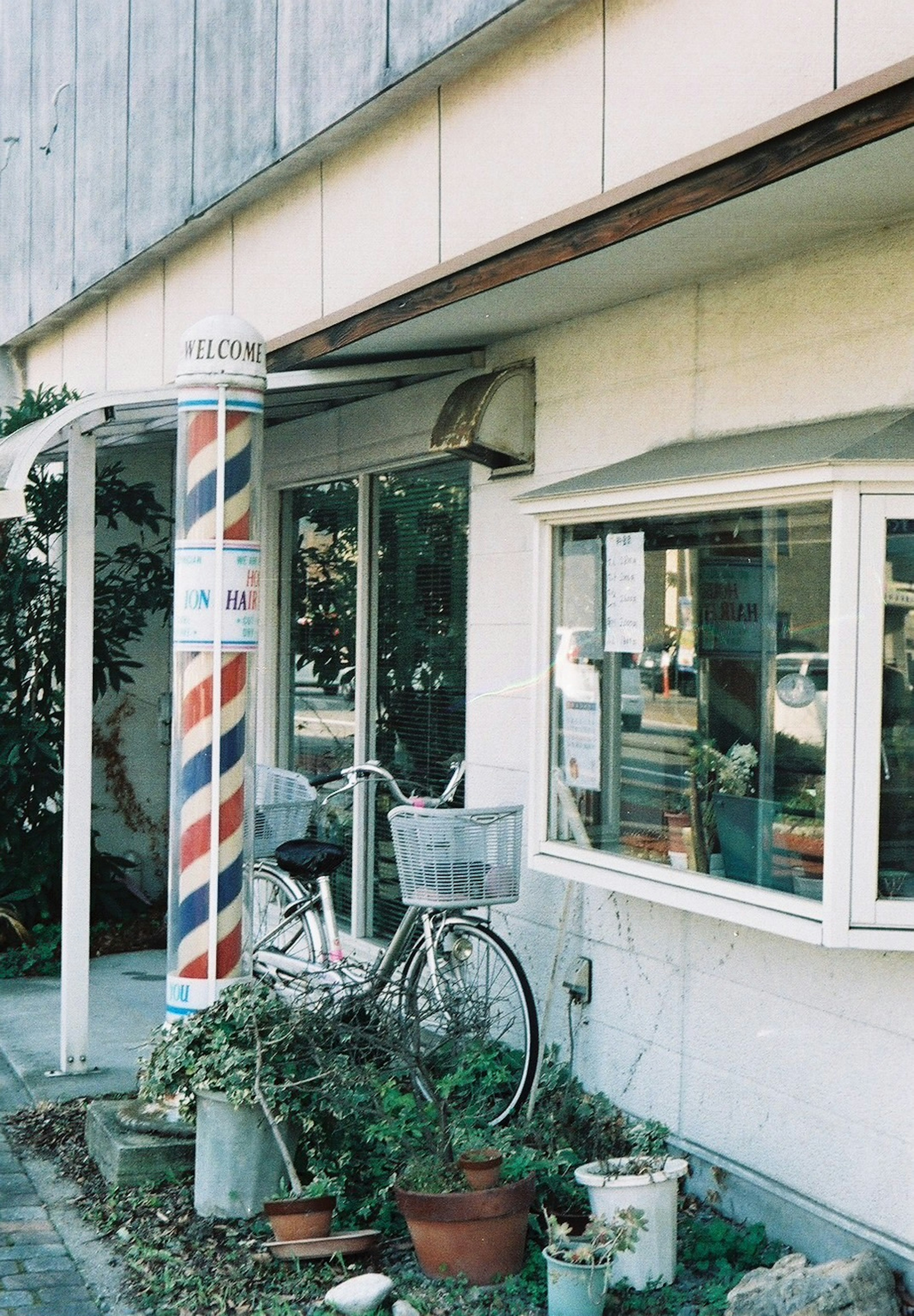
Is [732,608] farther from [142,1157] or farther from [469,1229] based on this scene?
[142,1157]

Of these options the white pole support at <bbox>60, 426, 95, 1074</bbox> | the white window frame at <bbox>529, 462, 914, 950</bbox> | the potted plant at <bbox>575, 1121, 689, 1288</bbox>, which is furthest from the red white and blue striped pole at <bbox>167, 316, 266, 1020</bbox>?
the white window frame at <bbox>529, 462, 914, 950</bbox>

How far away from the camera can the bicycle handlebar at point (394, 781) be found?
6.14 meters

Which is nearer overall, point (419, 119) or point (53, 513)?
point (419, 119)

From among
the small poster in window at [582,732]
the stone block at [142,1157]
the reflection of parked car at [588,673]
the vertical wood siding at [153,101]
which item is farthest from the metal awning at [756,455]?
the stone block at [142,1157]

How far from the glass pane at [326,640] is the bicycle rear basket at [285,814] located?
24.6 inches

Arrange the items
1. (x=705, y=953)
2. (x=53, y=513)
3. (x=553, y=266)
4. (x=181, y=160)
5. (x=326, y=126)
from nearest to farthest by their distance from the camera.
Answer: (x=553, y=266)
(x=705, y=953)
(x=326, y=126)
(x=181, y=160)
(x=53, y=513)

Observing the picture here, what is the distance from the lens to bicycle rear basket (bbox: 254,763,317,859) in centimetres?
740

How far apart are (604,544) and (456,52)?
221 cm

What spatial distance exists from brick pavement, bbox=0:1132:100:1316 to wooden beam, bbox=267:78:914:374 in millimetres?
3412

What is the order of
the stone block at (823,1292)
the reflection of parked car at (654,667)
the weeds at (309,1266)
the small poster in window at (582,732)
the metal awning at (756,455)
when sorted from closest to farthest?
the stone block at (823,1292), the metal awning at (756,455), the weeds at (309,1266), the reflection of parked car at (654,667), the small poster in window at (582,732)

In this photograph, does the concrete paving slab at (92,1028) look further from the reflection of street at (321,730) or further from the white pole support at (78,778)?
the reflection of street at (321,730)

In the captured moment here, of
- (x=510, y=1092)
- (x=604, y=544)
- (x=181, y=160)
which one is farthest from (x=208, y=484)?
(x=181, y=160)

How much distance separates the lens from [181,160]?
924 cm

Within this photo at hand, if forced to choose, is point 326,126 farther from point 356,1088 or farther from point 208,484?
point 356,1088
